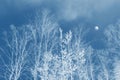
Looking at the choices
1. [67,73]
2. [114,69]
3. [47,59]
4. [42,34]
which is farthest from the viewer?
[114,69]

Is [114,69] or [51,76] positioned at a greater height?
[114,69]

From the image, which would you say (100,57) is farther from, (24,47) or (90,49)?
(24,47)

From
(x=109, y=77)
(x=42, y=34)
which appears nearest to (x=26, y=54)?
(x=42, y=34)

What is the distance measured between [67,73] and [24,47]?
4891mm

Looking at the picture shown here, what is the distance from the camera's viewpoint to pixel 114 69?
36219 millimetres

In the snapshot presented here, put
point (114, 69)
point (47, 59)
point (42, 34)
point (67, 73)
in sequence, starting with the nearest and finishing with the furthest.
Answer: point (67, 73)
point (47, 59)
point (42, 34)
point (114, 69)

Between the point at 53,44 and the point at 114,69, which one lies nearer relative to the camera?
the point at 53,44

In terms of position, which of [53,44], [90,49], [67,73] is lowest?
[67,73]

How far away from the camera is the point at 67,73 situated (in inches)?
874

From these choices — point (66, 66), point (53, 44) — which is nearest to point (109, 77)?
point (53, 44)

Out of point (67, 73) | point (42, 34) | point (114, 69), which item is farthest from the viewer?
point (114, 69)

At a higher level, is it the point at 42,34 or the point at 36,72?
the point at 42,34

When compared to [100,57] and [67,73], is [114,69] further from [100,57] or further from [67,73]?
[67,73]

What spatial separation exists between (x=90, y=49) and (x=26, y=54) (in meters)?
14.2
